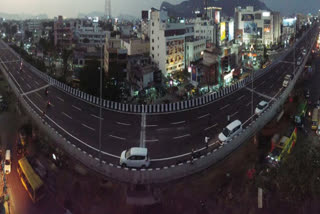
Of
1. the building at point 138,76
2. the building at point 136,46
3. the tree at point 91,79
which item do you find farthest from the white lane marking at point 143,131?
the building at point 136,46

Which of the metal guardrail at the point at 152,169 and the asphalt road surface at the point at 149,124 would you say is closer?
the metal guardrail at the point at 152,169

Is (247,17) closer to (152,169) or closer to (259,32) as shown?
(259,32)

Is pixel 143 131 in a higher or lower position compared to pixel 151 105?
lower

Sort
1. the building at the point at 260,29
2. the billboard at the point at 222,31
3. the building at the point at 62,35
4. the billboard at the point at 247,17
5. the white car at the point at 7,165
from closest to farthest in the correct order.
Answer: the white car at the point at 7,165 < the billboard at the point at 222,31 < the building at the point at 62,35 < the building at the point at 260,29 < the billboard at the point at 247,17

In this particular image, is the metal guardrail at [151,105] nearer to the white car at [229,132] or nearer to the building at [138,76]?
the building at [138,76]

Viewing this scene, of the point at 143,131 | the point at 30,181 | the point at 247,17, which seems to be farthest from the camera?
the point at 247,17

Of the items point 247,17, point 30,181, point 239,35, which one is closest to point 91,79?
point 30,181

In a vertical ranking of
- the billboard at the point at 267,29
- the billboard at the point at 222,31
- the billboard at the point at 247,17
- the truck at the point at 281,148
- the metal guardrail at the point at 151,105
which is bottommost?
the truck at the point at 281,148

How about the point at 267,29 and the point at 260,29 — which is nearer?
the point at 267,29

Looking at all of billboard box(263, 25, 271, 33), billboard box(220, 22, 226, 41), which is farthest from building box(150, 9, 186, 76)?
billboard box(263, 25, 271, 33)
